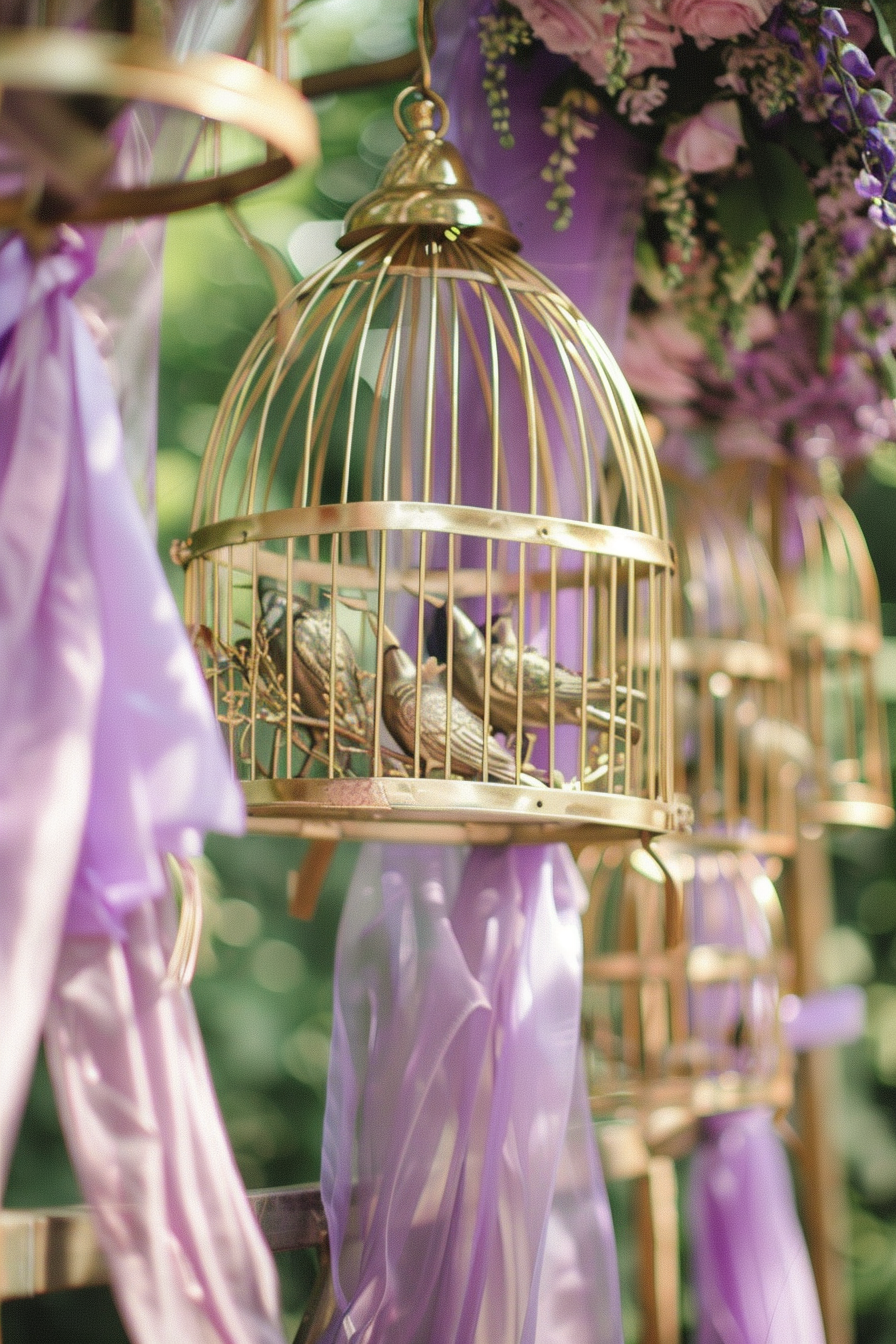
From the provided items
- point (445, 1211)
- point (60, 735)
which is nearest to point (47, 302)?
point (60, 735)

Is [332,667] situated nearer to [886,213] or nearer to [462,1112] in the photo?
[462,1112]

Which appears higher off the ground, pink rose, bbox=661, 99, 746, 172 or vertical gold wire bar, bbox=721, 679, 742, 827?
pink rose, bbox=661, 99, 746, 172

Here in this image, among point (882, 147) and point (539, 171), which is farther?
point (539, 171)

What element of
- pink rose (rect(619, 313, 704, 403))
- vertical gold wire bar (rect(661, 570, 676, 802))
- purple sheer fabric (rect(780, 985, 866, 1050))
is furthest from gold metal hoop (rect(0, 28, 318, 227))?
purple sheer fabric (rect(780, 985, 866, 1050))

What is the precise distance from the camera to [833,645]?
2018mm

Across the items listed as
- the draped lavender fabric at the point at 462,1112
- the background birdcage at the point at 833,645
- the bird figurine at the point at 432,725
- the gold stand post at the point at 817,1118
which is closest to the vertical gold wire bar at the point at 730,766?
the background birdcage at the point at 833,645

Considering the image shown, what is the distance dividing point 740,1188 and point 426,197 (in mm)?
1218

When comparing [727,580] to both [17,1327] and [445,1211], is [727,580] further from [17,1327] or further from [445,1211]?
[17,1327]

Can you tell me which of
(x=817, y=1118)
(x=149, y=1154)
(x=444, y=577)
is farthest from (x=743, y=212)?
(x=817, y=1118)

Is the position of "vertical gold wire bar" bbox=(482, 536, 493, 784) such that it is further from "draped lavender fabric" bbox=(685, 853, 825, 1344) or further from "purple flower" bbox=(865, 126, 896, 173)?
"draped lavender fabric" bbox=(685, 853, 825, 1344)

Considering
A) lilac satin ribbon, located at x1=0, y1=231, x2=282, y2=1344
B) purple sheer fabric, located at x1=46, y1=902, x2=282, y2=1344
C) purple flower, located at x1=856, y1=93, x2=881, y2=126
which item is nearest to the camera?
lilac satin ribbon, located at x1=0, y1=231, x2=282, y2=1344

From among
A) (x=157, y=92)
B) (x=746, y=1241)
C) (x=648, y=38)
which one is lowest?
(x=746, y=1241)

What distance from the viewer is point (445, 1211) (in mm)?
1185

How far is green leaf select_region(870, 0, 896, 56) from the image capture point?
4.21ft
